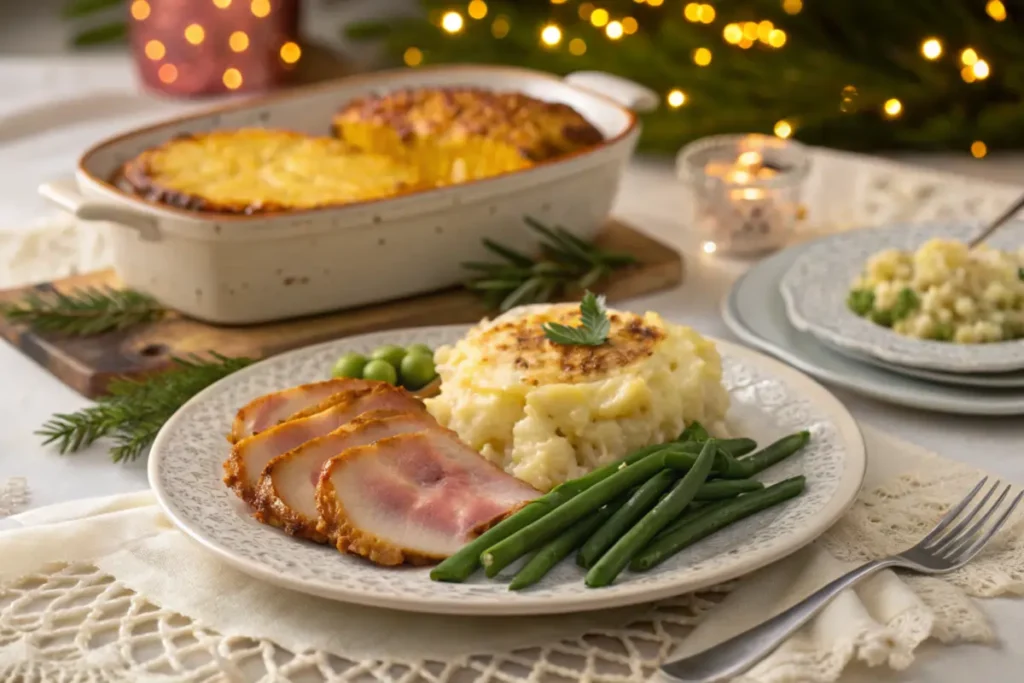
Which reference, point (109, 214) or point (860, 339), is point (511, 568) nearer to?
point (860, 339)

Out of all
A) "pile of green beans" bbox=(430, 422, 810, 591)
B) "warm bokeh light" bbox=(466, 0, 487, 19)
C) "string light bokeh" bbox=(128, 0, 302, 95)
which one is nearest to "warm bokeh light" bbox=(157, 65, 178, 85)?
"string light bokeh" bbox=(128, 0, 302, 95)

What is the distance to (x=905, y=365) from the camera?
9.80 feet

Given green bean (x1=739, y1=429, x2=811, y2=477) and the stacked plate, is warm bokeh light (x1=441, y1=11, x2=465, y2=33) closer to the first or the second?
the stacked plate

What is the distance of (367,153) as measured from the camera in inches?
156

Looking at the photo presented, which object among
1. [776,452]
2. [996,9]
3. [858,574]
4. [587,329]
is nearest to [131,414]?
[587,329]

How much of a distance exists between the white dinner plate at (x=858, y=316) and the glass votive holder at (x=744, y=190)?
1.28ft

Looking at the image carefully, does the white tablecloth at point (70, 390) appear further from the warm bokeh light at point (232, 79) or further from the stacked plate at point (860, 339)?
the warm bokeh light at point (232, 79)

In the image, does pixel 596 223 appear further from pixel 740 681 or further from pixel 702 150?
pixel 740 681

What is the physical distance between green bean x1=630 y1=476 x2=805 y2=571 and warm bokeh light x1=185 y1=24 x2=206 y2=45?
3731mm

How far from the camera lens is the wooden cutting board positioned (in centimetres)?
321

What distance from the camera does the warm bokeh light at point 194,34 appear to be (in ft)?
17.5

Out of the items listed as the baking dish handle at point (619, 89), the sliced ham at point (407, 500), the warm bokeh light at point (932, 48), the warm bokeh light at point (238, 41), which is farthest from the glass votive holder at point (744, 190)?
the warm bokeh light at point (238, 41)

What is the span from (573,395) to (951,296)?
1110mm

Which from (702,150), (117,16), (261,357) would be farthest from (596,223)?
(117,16)
